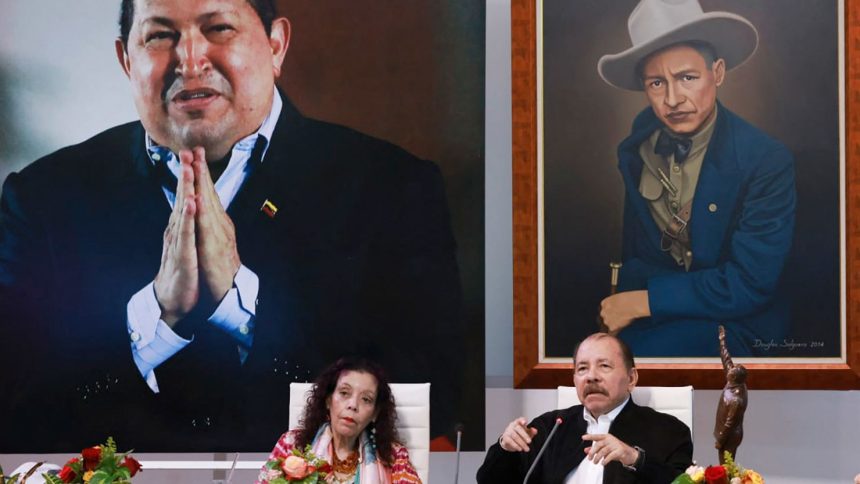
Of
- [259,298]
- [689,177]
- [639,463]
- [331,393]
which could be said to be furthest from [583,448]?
[259,298]

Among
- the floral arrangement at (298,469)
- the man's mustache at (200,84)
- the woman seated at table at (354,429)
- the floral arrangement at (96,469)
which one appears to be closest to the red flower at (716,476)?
the floral arrangement at (298,469)

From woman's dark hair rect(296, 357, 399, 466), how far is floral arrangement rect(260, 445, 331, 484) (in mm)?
761

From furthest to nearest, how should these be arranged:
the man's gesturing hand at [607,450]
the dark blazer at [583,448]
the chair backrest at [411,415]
Answer: the chair backrest at [411,415], the dark blazer at [583,448], the man's gesturing hand at [607,450]

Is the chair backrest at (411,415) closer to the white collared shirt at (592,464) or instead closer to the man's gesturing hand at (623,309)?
the white collared shirt at (592,464)

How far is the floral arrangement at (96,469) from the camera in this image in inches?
111

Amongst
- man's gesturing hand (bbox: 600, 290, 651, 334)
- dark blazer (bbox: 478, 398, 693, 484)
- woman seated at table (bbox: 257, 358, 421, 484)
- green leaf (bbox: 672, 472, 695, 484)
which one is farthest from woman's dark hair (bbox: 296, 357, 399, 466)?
green leaf (bbox: 672, 472, 695, 484)

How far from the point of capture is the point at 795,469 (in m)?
4.42

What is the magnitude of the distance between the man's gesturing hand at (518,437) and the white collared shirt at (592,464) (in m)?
0.30

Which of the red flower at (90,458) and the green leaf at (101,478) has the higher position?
the red flower at (90,458)

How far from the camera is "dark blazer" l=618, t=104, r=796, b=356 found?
4.26m

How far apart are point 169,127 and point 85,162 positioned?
360mm

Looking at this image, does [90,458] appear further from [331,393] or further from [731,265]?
[731,265]

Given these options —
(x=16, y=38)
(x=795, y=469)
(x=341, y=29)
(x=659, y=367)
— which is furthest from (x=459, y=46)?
(x=795, y=469)

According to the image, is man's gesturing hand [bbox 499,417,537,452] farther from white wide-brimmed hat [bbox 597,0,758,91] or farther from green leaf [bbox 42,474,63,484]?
white wide-brimmed hat [bbox 597,0,758,91]
